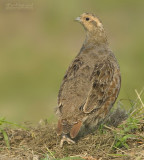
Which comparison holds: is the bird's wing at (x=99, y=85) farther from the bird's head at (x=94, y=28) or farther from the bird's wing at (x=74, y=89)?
the bird's head at (x=94, y=28)

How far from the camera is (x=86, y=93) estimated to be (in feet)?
20.6

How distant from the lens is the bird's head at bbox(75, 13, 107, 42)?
752cm

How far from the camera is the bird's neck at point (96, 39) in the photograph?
746 centimetres

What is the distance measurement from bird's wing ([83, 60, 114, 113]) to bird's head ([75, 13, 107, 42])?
826mm

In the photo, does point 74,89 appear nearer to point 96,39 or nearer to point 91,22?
point 96,39

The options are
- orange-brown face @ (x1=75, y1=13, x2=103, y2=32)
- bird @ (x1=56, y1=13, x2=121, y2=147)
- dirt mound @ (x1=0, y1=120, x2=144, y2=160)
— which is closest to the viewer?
dirt mound @ (x1=0, y1=120, x2=144, y2=160)

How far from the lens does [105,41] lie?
24.6 ft

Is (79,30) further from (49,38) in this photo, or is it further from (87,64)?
(87,64)

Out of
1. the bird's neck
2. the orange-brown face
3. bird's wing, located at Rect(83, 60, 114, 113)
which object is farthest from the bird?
the orange-brown face

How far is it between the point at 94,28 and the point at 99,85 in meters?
1.39

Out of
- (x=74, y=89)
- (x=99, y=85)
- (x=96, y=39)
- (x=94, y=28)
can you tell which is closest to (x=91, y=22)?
(x=94, y=28)

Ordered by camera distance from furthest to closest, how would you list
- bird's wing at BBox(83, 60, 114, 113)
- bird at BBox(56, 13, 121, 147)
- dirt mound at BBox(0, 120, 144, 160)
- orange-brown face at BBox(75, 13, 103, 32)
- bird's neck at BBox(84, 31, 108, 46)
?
orange-brown face at BBox(75, 13, 103, 32), bird's neck at BBox(84, 31, 108, 46), bird's wing at BBox(83, 60, 114, 113), bird at BBox(56, 13, 121, 147), dirt mound at BBox(0, 120, 144, 160)

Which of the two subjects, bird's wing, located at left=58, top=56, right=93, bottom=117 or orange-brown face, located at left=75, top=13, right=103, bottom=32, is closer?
bird's wing, located at left=58, top=56, right=93, bottom=117

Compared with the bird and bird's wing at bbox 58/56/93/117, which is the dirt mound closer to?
the bird
